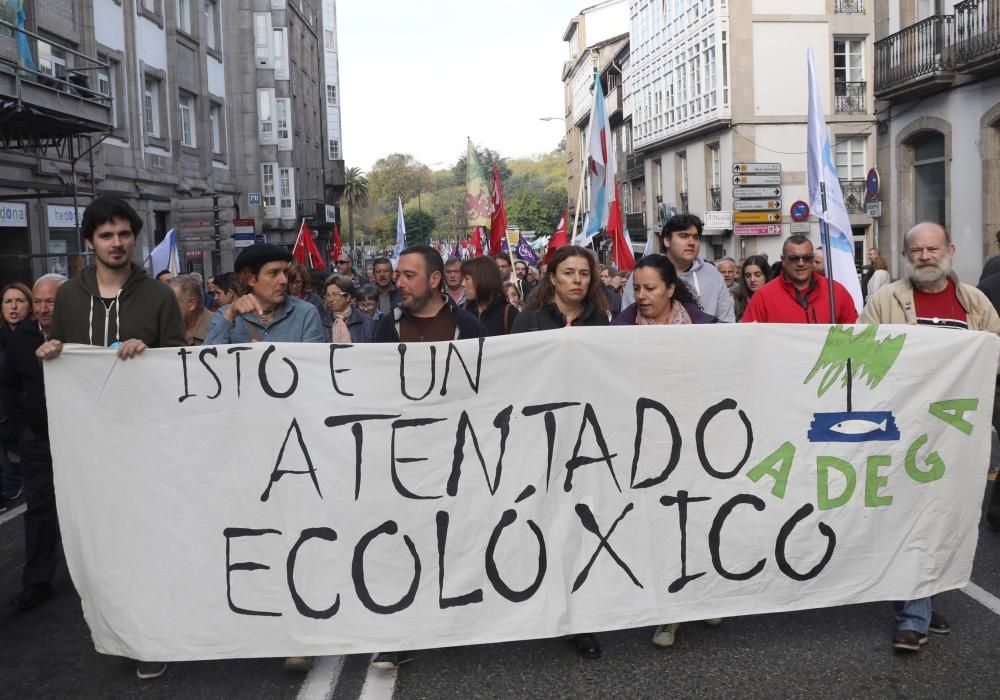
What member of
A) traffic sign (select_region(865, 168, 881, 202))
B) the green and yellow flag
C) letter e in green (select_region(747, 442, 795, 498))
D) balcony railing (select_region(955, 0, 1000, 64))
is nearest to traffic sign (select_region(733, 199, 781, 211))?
traffic sign (select_region(865, 168, 881, 202))

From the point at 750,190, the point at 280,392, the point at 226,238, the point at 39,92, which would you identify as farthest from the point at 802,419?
the point at 750,190

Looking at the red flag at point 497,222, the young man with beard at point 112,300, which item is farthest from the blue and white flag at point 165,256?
the young man with beard at point 112,300

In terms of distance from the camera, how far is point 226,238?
63.2 ft

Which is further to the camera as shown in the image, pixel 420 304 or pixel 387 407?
pixel 420 304

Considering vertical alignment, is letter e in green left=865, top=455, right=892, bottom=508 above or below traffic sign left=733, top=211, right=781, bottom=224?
below

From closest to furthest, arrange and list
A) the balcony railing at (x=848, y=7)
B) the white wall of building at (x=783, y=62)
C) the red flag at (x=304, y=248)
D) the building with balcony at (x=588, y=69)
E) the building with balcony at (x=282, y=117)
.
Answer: the red flag at (x=304, y=248), the white wall of building at (x=783, y=62), the balcony railing at (x=848, y=7), the building with balcony at (x=282, y=117), the building with balcony at (x=588, y=69)

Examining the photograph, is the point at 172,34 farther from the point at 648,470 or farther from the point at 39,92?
the point at 648,470

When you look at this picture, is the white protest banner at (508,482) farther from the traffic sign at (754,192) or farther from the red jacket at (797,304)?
the traffic sign at (754,192)

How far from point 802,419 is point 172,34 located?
25.4 m

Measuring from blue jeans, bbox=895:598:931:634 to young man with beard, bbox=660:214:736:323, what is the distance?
2599 mm

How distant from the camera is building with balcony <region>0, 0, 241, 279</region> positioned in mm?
16594

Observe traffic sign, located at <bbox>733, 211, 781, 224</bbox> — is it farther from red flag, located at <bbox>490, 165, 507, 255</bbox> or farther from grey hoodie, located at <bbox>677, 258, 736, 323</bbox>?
grey hoodie, located at <bbox>677, 258, 736, 323</bbox>

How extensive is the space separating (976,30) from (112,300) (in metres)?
20.4

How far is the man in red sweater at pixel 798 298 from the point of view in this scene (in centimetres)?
627
